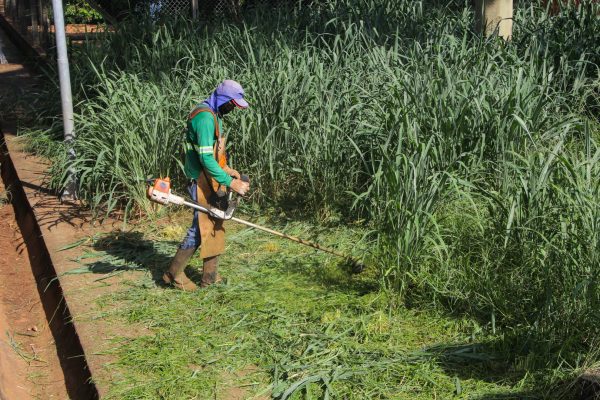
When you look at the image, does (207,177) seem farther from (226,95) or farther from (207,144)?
(226,95)

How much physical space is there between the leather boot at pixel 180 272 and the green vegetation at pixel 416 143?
1.15 feet

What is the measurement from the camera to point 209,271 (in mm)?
6168

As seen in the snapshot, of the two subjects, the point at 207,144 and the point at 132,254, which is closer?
the point at 207,144

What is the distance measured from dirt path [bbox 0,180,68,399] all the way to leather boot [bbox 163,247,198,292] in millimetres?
953

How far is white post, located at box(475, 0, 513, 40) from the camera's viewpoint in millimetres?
9255

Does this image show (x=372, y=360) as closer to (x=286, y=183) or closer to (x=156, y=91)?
(x=286, y=183)

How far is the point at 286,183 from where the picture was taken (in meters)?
7.75

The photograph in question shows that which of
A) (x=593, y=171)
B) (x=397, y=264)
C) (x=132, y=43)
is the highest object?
(x=132, y=43)

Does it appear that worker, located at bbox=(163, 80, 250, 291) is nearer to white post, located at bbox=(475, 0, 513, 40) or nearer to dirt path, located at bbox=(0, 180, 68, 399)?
dirt path, located at bbox=(0, 180, 68, 399)

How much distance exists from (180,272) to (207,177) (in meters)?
→ 0.73

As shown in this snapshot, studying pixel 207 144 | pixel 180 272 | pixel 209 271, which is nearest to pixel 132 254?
pixel 180 272

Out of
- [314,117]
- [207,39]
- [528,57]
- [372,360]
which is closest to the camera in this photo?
[372,360]

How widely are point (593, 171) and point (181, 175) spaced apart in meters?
3.88

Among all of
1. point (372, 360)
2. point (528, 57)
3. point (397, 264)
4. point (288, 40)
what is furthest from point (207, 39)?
point (372, 360)
